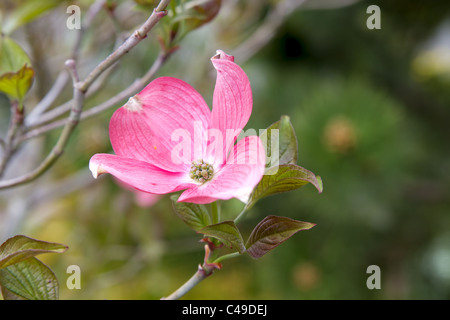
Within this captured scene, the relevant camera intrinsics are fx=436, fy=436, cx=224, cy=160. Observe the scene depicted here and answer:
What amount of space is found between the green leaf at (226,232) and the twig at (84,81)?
4.8 inches

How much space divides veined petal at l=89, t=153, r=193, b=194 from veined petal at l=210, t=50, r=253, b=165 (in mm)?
42

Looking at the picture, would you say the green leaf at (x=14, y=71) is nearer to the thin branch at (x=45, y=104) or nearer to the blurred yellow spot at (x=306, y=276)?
the thin branch at (x=45, y=104)

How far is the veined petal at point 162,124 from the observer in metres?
0.30

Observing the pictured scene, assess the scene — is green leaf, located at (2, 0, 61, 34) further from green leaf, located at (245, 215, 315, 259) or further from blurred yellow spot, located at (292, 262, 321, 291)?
blurred yellow spot, located at (292, 262, 321, 291)

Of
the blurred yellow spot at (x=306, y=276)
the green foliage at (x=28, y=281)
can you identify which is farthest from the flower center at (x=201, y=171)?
the blurred yellow spot at (x=306, y=276)

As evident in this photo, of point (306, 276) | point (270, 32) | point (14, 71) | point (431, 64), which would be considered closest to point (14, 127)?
point (14, 71)

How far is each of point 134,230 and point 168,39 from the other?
1.62 feet

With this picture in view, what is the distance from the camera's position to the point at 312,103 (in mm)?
854

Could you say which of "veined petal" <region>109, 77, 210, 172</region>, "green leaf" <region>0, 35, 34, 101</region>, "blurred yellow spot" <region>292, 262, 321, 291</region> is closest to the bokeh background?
"blurred yellow spot" <region>292, 262, 321, 291</region>

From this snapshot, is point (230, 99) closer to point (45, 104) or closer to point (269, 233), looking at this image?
point (269, 233)

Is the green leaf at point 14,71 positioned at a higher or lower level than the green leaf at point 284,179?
higher

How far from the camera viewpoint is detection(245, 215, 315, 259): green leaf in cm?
27
